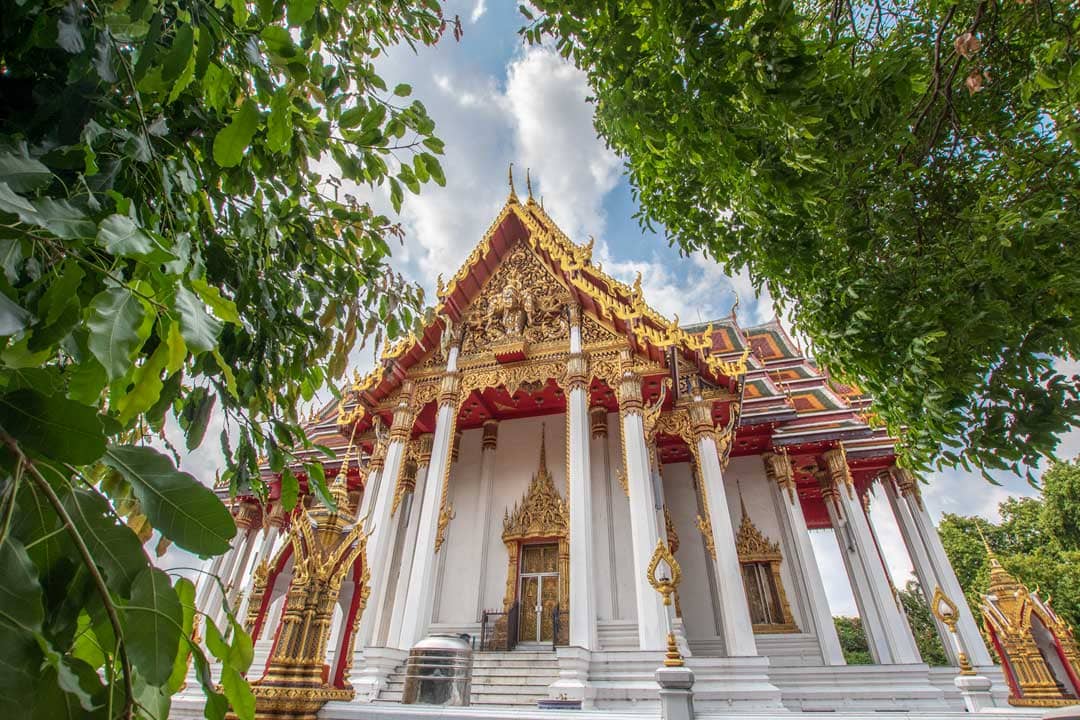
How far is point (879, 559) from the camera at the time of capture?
8578 millimetres

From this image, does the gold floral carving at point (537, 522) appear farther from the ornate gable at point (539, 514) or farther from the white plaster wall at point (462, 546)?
the white plaster wall at point (462, 546)

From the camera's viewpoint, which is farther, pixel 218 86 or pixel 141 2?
pixel 218 86

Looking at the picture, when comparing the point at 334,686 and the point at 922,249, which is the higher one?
the point at 922,249

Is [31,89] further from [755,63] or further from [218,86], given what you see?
[755,63]

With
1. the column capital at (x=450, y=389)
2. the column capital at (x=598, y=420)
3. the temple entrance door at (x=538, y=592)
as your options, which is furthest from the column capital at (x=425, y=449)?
the column capital at (x=598, y=420)

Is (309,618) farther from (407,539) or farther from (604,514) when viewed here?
(604,514)

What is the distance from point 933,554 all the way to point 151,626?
1113cm

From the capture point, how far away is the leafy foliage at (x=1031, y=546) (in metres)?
17.9

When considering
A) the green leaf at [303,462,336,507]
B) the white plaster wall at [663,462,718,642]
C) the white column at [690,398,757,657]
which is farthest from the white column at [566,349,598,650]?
the green leaf at [303,462,336,507]

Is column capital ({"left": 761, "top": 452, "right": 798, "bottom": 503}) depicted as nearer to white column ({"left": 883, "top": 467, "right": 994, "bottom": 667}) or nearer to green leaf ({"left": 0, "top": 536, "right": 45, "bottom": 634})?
white column ({"left": 883, "top": 467, "right": 994, "bottom": 667})

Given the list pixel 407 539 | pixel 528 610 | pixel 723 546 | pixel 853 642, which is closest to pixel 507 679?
pixel 528 610

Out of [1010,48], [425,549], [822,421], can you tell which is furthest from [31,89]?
[822,421]

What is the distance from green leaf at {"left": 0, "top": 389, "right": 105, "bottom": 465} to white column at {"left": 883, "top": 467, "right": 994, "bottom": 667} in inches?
391

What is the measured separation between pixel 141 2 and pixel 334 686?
138 inches
